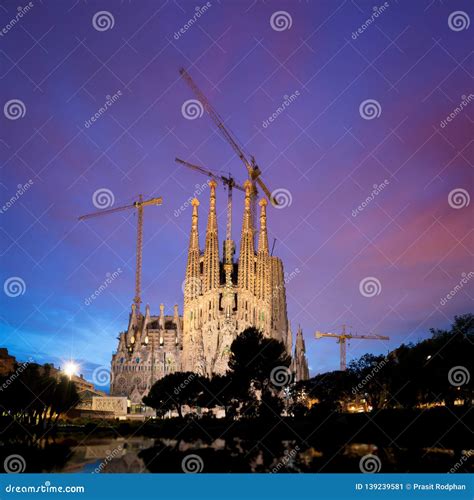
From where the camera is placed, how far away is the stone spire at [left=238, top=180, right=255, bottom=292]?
458ft

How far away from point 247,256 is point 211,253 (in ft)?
31.8

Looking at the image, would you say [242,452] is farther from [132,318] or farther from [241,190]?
[241,190]

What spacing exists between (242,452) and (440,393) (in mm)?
31112

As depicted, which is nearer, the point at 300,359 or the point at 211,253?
the point at 211,253

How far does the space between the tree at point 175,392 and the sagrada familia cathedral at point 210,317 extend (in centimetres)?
4295

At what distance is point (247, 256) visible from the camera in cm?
14288

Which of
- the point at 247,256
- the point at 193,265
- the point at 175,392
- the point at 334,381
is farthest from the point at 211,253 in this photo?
the point at 175,392

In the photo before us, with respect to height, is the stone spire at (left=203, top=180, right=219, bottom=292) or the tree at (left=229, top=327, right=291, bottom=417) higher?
the stone spire at (left=203, top=180, right=219, bottom=292)

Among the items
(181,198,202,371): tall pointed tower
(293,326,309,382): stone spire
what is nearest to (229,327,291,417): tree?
(181,198,202,371): tall pointed tower

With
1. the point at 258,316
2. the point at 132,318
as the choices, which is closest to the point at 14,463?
the point at 258,316

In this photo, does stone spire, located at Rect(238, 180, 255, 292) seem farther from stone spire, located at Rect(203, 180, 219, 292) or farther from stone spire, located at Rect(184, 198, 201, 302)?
stone spire, located at Rect(184, 198, 201, 302)

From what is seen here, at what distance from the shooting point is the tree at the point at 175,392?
263ft

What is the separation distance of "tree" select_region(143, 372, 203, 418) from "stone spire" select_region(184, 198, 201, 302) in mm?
56686

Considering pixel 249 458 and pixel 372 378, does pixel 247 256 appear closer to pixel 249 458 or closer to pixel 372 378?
pixel 372 378
